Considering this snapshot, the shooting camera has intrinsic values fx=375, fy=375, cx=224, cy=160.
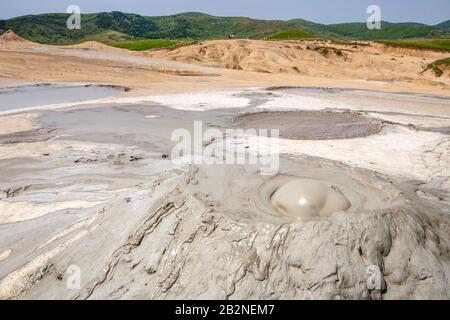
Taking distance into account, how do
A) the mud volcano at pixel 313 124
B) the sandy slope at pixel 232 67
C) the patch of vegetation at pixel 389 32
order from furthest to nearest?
1. the patch of vegetation at pixel 389 32
2. the sandy slope at pixel 232 67
3. the mud volcano at pixel 313 124

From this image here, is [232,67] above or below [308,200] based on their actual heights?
above

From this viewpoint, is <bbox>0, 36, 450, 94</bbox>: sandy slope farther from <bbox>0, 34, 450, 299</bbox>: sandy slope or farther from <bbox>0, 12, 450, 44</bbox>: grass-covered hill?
<bbox>0, 12, 450, 44</bbox>: grass-covered hill

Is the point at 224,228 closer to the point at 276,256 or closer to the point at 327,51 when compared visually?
the point at 276,256

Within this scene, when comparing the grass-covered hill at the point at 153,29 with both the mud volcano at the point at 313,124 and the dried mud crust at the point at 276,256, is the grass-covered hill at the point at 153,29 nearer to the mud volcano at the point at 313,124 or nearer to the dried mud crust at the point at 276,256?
the mud volcano at the point at 313,124

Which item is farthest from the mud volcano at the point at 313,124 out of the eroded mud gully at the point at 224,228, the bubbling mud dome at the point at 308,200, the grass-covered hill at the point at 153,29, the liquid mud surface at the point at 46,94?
the grass-covered hill at the point at 153,29

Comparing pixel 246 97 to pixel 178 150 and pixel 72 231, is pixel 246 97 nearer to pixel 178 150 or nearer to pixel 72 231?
pixel 178 150

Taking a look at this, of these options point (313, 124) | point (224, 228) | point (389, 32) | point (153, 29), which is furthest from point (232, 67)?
point (389, 32)

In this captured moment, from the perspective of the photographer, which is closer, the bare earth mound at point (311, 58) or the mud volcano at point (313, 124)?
the mud volcano at point (313, 124)
